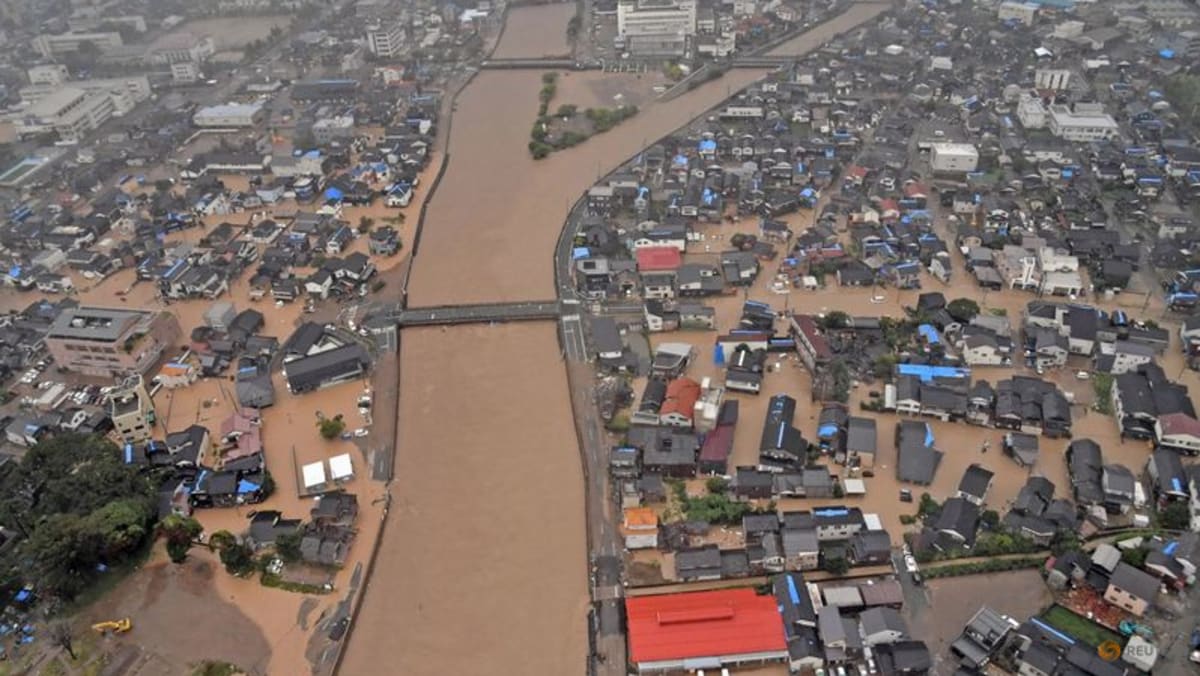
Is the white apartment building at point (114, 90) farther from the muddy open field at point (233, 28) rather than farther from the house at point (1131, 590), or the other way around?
the house at point (1131, 590)

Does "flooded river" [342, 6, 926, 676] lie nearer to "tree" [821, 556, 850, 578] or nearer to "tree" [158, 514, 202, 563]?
"tree" [158, 514, 202, 563]

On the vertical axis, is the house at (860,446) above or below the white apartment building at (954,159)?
below

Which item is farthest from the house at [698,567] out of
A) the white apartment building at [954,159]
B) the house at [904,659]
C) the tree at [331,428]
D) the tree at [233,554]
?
the white apartment building at [954,159]

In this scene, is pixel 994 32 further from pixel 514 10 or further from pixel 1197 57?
pixel 514 10

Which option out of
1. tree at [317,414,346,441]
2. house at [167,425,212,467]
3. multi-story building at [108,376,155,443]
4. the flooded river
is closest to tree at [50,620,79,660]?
house at [167,425,212,467]

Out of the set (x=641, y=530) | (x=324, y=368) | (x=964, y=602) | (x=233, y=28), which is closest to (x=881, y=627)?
(x=964, y=602)

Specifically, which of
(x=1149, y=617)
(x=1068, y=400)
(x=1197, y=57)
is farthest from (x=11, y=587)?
(x=1197, y=57)

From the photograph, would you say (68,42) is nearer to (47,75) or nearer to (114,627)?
(47,75)
